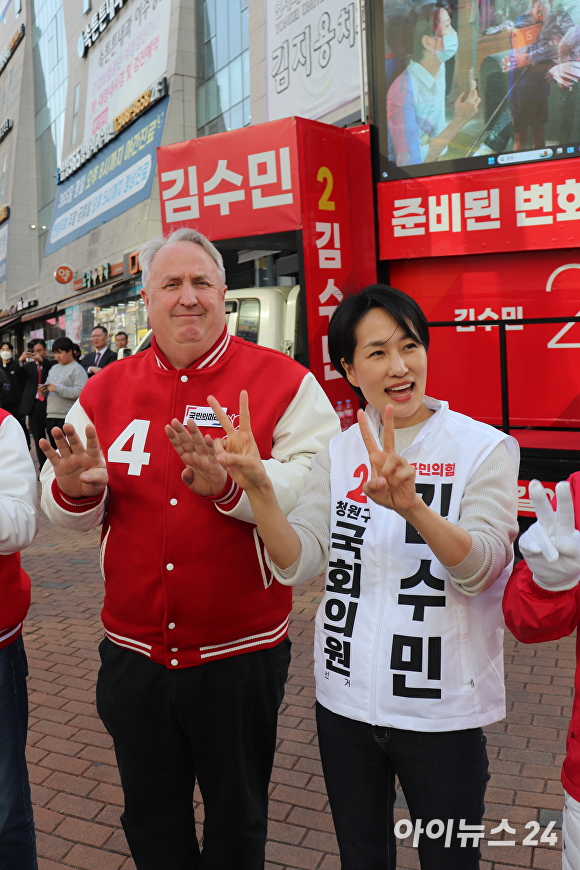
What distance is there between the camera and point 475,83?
5.55 m

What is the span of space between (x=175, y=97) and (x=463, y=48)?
1327 cm

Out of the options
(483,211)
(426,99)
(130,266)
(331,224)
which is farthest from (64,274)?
(483,211)

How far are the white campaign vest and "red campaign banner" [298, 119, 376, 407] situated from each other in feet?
13.0

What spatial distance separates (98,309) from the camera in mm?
21828

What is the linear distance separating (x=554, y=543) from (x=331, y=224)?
4.91 meters

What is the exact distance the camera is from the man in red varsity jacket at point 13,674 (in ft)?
6.73

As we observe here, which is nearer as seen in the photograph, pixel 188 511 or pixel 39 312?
pixel 188 511

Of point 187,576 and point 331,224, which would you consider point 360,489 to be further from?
point 331,224

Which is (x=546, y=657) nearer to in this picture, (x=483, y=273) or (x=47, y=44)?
(x=483, y=273)

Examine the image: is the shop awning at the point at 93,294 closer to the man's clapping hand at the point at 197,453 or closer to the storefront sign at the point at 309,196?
the storefront sign at the point at 309,196

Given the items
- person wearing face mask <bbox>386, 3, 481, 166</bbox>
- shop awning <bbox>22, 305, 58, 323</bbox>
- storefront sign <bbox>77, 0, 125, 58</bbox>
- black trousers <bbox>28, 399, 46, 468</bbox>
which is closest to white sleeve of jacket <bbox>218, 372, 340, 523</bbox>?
person wearing face mask <bbox>386, 3, 481, 166</bbox>

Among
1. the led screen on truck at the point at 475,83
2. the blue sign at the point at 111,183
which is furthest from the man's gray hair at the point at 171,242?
the blue sign at the point at 111,183

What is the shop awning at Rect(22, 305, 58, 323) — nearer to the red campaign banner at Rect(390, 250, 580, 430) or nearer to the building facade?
the building facade

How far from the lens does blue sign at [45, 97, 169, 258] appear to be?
17938 mm
